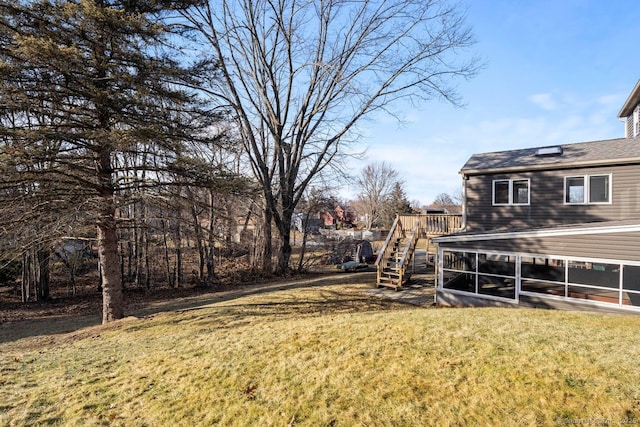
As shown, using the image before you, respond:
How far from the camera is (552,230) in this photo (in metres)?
8.56

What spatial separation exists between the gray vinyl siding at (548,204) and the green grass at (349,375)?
194 inches

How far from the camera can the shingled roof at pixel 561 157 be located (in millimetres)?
10031

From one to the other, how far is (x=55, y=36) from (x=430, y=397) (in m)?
10.0

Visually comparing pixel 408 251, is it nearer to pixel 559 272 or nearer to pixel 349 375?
pixel 559 272

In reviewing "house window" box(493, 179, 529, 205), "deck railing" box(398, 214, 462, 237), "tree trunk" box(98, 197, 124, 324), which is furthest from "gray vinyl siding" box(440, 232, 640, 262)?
"tree trunk" box(98, 197, 124, 324)

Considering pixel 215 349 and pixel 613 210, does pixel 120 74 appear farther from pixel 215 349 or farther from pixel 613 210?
pixel 613 210

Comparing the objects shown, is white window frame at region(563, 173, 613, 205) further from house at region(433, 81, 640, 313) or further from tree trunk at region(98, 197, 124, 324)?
tree trunk at region(98, 197, 124, 324)

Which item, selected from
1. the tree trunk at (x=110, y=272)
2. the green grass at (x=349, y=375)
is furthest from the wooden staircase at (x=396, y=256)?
the tree trunk at (x=110, y=272)

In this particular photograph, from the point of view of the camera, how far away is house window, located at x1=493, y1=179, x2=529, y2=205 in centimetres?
1138

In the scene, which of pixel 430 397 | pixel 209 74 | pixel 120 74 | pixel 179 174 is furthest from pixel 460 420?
pixel 209 74

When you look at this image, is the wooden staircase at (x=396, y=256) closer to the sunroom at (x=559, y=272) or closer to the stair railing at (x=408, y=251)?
the stair railing at (x=408, y=251)

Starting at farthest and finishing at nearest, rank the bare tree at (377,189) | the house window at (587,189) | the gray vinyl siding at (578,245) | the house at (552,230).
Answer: the bare tree at (377,189)
the house window at (587,189)
the house at (552,230)
the gray vinyl siding at (578,245)

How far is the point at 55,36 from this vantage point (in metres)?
6.89

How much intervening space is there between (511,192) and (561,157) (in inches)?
78.2
